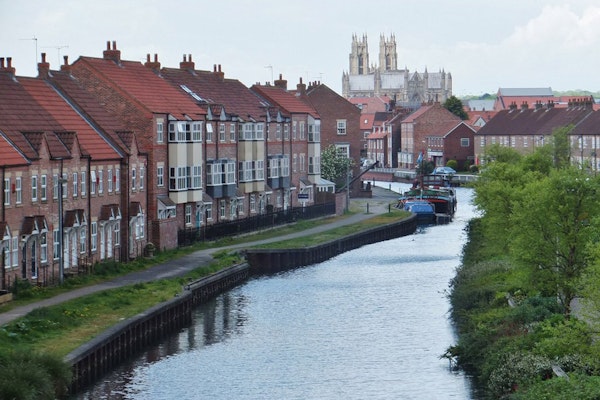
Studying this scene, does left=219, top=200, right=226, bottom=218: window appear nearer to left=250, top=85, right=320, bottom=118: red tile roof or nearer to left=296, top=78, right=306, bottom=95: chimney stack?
left=250, top=85, right=320, bottom=118: red tile roof

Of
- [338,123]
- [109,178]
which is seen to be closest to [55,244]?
[109,178]

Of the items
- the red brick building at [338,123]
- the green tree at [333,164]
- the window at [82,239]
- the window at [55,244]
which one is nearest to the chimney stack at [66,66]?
the window at [82,239]

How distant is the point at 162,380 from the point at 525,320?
11.8 m

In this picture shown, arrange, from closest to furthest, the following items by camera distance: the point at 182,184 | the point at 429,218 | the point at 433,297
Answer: the point at 433,297, the point at 182,184, the point at 429,218

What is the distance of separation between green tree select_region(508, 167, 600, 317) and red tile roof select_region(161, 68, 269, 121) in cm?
4219

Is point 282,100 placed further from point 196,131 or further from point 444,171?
point 444,171

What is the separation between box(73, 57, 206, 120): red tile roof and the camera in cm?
7694

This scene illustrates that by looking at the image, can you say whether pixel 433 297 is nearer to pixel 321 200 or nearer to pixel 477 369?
pixel 477 369

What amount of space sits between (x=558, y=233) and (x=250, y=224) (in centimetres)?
4342

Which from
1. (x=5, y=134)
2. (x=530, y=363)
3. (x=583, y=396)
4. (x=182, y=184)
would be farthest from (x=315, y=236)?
(x=583, y=396)

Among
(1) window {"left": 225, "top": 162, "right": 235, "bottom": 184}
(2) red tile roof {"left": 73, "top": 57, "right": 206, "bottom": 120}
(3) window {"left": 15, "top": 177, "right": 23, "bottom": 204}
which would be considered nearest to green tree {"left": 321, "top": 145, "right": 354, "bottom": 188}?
(1) window {"left": 225, "top": 162, "right": 235, "bottom": 184}

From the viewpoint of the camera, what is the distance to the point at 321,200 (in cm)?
10950

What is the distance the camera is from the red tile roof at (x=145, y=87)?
7694cm

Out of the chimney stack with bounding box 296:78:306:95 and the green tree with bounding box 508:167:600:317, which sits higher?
the chimney stack with bounding box 296:78:306:95
